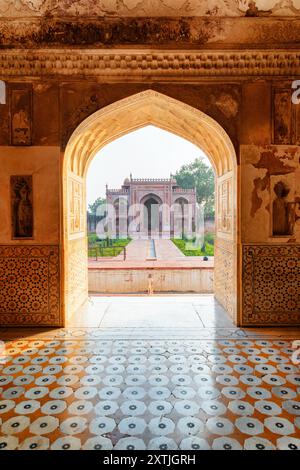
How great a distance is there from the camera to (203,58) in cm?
296

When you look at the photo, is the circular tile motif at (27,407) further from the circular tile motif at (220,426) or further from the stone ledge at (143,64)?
the stone ledge at (143,64)

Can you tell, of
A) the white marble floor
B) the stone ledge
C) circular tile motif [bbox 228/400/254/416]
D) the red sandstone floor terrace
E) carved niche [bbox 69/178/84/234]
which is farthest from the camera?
the red sandstone floor terrace

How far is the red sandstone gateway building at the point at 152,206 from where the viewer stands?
20516mm

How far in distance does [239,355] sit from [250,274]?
908 mm

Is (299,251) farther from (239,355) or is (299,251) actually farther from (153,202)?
(153,202)

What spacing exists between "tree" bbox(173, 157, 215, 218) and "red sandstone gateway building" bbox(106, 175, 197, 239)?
1226mm

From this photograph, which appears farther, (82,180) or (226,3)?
(82,180)

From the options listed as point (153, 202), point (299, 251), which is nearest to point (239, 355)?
point (299, 251)

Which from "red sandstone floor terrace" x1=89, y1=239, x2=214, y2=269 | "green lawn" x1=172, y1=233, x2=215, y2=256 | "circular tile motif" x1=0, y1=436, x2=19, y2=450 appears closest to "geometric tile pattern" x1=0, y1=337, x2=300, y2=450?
"circular tile motif" x1=0, y1=436, x2=19, y2=450

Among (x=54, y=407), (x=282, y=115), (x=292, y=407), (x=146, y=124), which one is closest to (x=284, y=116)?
(x=282, y=115)

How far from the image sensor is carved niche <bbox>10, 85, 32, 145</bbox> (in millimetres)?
3014

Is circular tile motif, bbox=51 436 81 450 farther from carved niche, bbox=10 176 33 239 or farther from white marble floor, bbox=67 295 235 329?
carved niche, bbox=10 176 33 239

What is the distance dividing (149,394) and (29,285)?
1779mm

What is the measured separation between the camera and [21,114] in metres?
3.02
